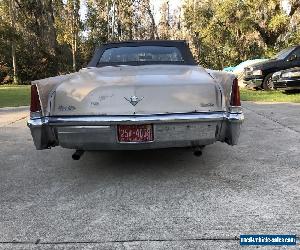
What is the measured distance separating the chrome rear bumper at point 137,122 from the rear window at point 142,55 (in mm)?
1681

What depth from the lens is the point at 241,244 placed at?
270cm

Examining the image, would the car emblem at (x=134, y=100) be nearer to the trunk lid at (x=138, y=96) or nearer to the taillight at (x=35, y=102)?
the trunk lid at (x=138, y=96)

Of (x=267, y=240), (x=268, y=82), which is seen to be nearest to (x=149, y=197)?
(x=267, y=240)

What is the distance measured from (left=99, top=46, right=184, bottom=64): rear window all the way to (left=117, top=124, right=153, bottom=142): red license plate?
5.71 ft

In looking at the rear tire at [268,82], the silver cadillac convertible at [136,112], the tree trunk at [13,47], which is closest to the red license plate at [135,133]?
the silver cadillac convertible at [136,112]

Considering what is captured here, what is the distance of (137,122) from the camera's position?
3.77 meters

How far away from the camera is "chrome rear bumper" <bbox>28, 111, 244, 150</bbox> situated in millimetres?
3811

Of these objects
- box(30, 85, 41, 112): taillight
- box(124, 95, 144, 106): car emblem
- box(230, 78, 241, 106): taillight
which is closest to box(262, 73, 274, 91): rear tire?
box(230, 78, 241, 106): taillight

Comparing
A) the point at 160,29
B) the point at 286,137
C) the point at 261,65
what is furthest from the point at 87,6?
the point at 286,137

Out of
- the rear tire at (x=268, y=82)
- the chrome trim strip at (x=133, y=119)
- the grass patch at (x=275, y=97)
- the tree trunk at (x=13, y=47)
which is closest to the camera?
the chrome trim strip at (x=133, y=119)

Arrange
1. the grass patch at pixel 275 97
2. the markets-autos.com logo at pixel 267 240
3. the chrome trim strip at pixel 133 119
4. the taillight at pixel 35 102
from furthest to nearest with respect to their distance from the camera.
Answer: the grass patch at pixel 275 97 → the taillight at pixel 35 102 → the chrome trim strip at pixel 133 119 → the markets-autos.com logo at pixel 267 240

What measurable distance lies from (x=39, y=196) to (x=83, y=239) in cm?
105

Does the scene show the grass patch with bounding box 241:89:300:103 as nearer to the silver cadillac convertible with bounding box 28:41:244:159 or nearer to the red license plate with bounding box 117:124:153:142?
the silver cadillac convertible with bounding box 28:41:244:159

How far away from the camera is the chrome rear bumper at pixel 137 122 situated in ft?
12.5
